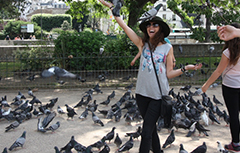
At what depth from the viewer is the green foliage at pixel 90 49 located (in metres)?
10.9

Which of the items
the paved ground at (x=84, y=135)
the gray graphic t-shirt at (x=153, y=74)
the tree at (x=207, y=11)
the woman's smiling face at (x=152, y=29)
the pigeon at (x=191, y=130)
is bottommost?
the paved ground at (x=84, y=135)

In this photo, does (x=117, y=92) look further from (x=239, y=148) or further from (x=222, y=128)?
(x=239, y=148)

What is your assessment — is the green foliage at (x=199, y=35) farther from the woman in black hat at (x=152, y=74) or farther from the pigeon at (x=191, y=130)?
the woman in black hat at (x=152, y=74)

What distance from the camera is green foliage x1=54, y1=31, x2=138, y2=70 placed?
10922 mm

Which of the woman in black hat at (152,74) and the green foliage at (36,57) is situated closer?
the woman in black hat at (152,74)

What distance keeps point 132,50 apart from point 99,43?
57.3 inches

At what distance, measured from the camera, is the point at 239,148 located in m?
4.23

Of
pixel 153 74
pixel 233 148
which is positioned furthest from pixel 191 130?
pixel 153 74

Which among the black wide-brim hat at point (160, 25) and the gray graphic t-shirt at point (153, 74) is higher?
the black wide-brim hat at point (160, 25)

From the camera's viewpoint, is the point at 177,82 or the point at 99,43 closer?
the point at 177,82

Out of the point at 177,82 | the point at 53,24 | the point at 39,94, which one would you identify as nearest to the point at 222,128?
the point at 177,82

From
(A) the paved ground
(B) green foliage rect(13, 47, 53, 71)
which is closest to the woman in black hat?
(A) the paved ground

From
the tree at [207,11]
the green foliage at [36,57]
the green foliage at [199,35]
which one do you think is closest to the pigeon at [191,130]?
the tree at [207,11]

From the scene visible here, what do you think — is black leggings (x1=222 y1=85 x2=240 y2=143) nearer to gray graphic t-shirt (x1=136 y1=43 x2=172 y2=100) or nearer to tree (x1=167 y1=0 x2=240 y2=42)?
gray graphic t-shirt (x1=136 y1=43 x2=172 y2=100)
